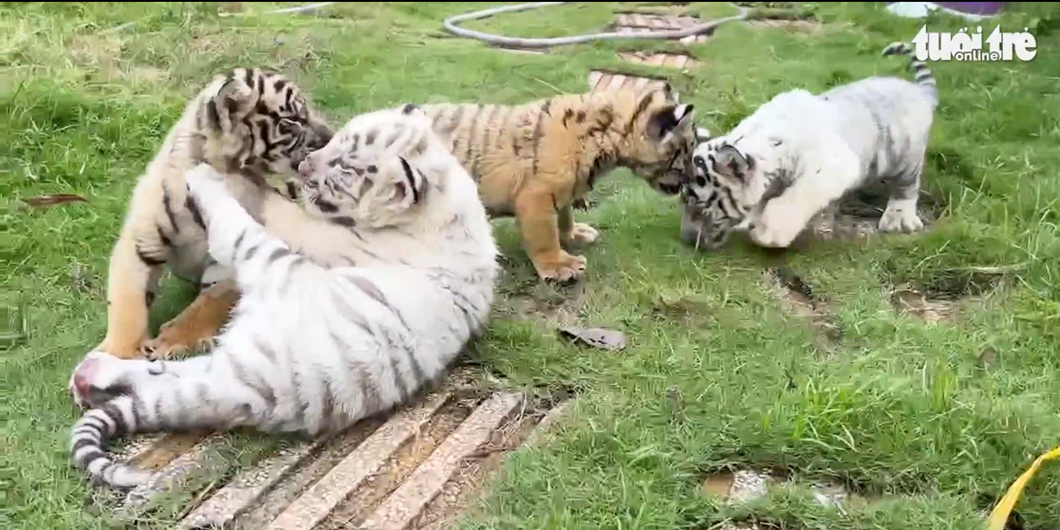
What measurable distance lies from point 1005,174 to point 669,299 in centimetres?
198

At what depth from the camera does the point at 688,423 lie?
277 centimetres

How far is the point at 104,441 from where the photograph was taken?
2527 millimetres

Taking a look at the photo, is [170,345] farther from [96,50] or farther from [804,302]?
[96,50]

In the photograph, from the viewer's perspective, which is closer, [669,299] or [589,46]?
[669,299]

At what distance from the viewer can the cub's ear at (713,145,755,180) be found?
3959 mm

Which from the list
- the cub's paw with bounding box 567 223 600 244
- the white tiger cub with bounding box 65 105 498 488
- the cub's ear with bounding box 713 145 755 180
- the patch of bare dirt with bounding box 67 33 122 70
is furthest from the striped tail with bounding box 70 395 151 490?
the patch of bare dirt with bounding box 67 33 122 70

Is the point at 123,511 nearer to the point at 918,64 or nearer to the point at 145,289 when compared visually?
the point at 145,289

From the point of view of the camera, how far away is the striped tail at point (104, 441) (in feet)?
7.82

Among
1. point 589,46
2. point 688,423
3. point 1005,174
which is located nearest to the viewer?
point 688,423

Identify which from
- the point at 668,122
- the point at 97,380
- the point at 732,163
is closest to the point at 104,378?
the point at 97,380

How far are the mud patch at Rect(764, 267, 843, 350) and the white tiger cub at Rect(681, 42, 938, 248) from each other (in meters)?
0.16

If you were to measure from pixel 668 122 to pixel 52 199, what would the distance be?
2430 mm

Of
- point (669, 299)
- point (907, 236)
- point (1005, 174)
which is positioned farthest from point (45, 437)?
point (1005, 174)

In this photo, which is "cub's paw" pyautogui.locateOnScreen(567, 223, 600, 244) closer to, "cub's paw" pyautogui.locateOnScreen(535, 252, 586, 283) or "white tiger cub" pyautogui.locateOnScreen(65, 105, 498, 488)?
"cub's paw" pyautogui.locateOnScreen(535, 252, 586, 283)
